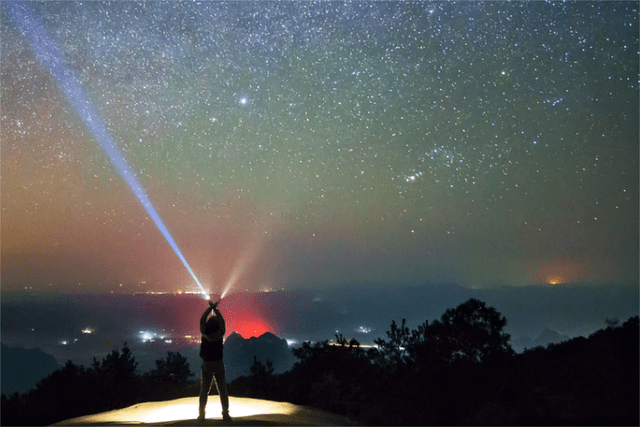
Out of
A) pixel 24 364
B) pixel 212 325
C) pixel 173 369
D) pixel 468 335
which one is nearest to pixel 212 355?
pixel 212 325

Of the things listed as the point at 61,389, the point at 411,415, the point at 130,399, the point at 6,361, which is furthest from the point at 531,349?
the point at 6,361

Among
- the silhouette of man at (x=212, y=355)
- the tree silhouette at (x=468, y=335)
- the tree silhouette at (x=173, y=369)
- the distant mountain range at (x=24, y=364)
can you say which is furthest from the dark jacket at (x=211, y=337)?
the distant mountain range at (x=24, y=364)

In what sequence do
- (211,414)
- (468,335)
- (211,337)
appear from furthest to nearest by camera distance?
(468,335) < (211,414) < (211,337)

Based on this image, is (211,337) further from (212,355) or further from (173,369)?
(173,369)

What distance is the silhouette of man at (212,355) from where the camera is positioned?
7484mm

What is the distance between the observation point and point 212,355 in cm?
A: 752

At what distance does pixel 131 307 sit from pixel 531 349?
211ft

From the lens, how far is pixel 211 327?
7516 mm

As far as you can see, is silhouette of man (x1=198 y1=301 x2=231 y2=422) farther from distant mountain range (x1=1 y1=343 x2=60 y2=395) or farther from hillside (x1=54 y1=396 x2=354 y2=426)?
distant mountain range (x1=1 y1=343 x2=60 y2=395)

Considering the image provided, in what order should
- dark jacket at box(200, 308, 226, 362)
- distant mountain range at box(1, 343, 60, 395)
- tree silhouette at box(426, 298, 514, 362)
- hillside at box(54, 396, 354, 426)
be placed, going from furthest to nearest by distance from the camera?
distant mountain range at box(1, 343, 60, 395) → tree silhouette at box(426, 298, 514, 362) → hillside at box(54, 396, 354, 426) → dark jacket at box(200, 308, 226, 362)

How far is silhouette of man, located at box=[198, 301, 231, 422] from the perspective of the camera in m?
7.48

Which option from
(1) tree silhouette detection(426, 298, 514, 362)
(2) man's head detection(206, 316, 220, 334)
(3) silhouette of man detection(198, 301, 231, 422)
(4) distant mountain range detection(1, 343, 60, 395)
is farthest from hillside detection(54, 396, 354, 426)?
(4) distant mountain range detection(1, 343, 60, 395)

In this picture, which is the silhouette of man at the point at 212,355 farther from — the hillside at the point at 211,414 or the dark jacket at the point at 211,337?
the hillside at the point at 211,414

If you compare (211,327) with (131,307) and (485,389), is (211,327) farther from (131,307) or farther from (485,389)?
(131,307)
